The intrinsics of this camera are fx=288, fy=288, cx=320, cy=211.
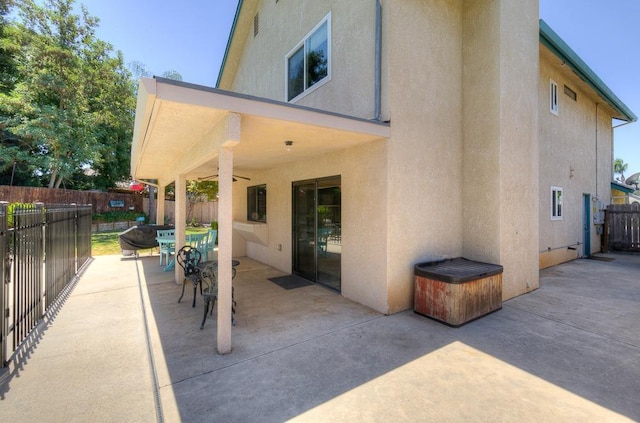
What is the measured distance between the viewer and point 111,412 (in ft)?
8.32

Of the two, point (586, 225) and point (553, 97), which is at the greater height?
point (553, 97)

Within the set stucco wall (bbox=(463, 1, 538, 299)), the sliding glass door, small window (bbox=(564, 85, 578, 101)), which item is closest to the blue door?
small window (bbox=(564, 85, 578, 101))

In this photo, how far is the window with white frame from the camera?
6.55 metres

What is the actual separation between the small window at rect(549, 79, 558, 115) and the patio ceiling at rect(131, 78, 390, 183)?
7.52 m

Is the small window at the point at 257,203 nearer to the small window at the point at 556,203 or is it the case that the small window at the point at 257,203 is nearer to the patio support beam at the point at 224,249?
the patio support beam at the point at 224,249

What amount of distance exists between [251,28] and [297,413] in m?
12.0

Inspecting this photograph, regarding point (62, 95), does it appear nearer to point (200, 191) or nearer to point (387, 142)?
point (200, 191)

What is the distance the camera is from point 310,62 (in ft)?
23.9

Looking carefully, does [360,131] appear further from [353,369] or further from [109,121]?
[109,121]

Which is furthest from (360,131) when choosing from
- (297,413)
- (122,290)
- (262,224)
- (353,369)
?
(122,290)

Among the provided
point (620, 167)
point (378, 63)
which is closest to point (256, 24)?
point (378, 63)

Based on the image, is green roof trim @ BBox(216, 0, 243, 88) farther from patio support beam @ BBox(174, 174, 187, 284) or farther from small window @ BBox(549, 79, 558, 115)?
small window @ BBox(549, 79, 558, 115)

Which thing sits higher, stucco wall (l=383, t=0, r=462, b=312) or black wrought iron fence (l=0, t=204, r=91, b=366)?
stucco wall (l=383, t=0, r=462, b=312)

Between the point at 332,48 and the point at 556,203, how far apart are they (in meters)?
8.27
